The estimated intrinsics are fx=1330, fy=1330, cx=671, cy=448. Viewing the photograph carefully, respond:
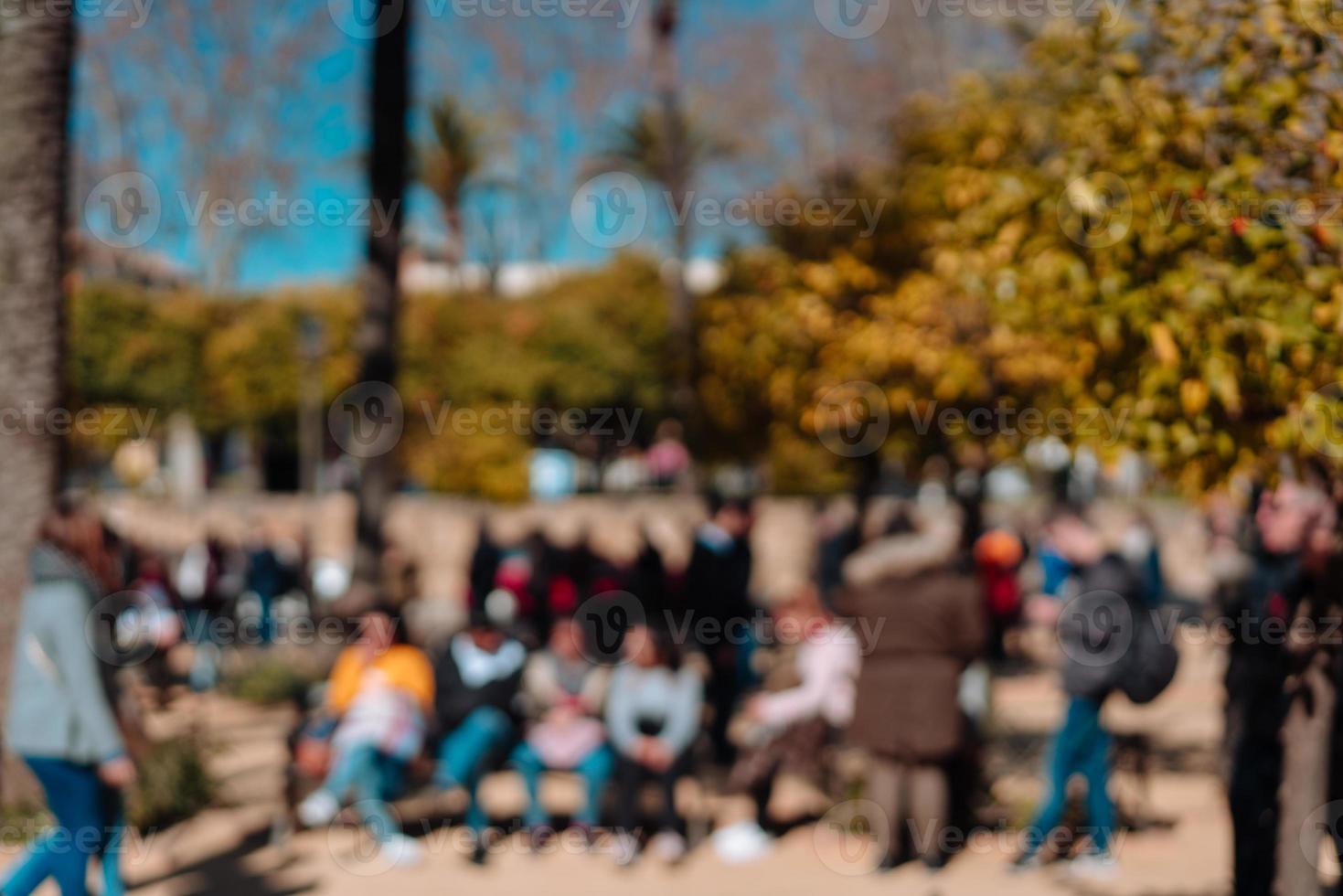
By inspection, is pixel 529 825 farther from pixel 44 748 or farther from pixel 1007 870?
pixel 44 748

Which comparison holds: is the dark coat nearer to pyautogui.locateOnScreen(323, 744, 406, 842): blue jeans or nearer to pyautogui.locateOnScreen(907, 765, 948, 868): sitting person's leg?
pyautogui.locateOnScreen(907, 765, 948, 868): sitting person's leg

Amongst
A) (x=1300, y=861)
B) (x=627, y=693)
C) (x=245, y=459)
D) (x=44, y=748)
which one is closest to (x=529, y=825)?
(x=627, y=693)

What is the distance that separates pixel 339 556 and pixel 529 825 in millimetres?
16234

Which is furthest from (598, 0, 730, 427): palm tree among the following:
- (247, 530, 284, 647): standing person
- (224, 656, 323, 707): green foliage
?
(224, 656, 323, 707): green foliage

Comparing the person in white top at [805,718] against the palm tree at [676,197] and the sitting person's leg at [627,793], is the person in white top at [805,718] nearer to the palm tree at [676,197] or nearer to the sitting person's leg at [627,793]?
the sitting person's leg at [627,793]

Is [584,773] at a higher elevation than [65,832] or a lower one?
lower

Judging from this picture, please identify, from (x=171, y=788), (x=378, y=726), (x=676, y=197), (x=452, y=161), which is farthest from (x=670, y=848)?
(x=452, y=161)

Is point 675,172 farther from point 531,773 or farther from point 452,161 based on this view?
point 452,161

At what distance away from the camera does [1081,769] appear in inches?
264

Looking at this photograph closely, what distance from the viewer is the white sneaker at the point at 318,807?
7.05 meters

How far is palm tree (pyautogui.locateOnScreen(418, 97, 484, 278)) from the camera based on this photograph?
140 feet

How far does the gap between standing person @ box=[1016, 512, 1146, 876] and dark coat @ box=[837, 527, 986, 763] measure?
48 cm

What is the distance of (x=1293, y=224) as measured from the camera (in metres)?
4.07

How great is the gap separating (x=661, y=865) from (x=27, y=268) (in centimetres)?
451
